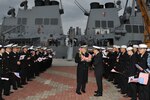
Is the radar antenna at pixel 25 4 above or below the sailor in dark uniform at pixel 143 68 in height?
above

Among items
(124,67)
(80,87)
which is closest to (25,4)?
(80,87)

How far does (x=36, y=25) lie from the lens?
44.4 m

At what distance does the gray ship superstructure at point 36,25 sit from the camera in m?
42.4

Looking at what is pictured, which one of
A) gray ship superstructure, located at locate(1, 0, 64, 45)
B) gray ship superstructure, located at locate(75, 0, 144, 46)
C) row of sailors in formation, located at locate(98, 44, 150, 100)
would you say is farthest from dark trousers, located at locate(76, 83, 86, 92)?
gray ship superstructure, located at locate(1, 0, 64, 45)

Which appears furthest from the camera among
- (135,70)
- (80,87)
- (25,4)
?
(25,4)

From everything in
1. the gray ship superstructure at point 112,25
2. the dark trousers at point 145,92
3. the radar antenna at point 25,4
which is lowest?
the dark trousers at point 145,92

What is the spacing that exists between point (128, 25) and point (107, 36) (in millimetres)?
3008

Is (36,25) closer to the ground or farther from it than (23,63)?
farther from it

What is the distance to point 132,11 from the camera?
43156 millimetres

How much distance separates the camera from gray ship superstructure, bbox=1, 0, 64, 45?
139 ft

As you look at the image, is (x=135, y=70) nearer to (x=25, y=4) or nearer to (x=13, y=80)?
(x=13, y=80)

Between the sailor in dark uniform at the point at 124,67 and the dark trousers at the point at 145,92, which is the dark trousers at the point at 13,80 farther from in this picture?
the dark trousers at the point at 145,92

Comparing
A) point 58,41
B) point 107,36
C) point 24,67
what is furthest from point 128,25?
point 24,67

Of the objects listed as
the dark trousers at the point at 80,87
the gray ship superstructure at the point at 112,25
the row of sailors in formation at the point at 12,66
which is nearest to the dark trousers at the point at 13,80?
the row of sailors in formation at the point at 12,66
